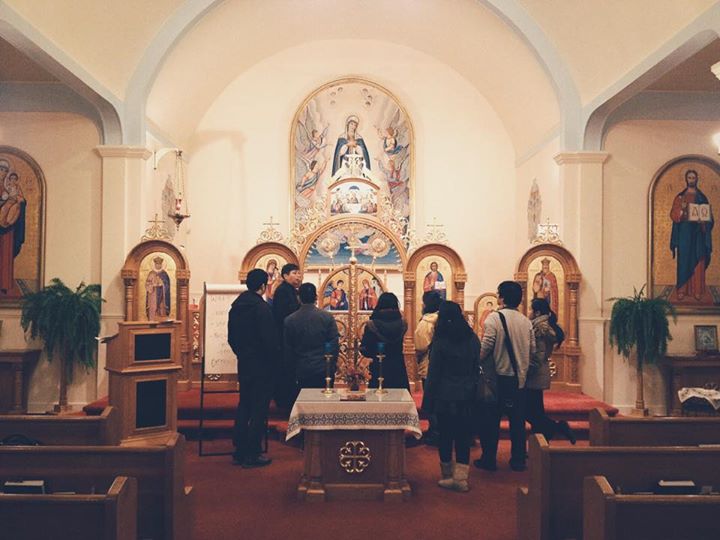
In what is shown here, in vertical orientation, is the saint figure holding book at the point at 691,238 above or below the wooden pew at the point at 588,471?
above

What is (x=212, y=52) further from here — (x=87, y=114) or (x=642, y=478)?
(x=642, y=478)

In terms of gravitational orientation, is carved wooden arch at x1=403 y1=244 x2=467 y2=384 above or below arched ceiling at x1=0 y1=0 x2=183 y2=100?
below

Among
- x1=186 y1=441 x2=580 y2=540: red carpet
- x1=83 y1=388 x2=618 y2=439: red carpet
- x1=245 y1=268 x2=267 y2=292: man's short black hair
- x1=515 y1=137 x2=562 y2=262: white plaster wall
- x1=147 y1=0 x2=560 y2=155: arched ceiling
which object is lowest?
x1=186 y1=441 x2=580 y2=540: red carpet

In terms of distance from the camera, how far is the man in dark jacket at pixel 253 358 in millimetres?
6543

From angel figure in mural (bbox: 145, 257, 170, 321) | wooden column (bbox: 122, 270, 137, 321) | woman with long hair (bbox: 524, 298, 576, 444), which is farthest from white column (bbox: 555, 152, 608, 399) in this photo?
wooden column (bbox: 122, 270, 137, 321)

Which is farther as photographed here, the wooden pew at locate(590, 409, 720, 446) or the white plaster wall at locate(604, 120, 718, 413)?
the white plaster wall at locate(604, 120, 718, 413)

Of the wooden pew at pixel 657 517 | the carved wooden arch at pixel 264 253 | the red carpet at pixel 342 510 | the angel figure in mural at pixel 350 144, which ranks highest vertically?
the angel figure in mural at pixel 350 144

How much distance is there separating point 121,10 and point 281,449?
5.75m

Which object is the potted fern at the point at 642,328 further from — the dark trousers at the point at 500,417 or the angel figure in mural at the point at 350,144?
the angel figure in mural at the point at 350,144

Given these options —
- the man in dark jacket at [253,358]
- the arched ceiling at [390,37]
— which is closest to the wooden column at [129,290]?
the arched ceiling at [390,37]

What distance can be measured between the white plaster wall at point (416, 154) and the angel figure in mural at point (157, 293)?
3.34 meters

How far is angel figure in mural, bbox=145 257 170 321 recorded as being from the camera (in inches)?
372

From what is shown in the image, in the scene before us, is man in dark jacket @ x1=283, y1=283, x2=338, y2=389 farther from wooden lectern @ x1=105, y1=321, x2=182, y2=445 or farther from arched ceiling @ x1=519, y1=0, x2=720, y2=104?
arched ceiling @ x1=519, y1=0, x2=720, y2=104

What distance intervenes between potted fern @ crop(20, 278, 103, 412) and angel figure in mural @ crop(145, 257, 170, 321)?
707mm
